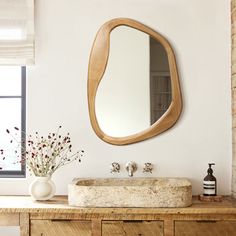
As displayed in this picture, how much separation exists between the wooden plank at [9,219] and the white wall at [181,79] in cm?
53

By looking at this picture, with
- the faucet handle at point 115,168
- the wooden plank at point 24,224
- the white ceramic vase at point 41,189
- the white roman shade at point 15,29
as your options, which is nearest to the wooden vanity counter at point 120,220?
the wooden plank at point 24,224

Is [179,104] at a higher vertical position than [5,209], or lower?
higher

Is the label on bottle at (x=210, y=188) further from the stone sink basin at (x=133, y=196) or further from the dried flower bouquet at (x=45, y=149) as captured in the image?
the dried flower bouquet at (x=45, y=149)

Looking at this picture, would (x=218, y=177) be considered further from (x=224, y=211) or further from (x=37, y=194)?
(x=37, y=194)

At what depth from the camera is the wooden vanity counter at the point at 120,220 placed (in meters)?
2.95

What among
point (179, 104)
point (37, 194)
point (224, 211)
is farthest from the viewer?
point (179, 104)

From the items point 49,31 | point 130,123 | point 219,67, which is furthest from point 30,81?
point 219,67

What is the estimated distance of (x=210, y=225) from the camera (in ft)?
9.74

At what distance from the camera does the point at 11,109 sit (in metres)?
3.74

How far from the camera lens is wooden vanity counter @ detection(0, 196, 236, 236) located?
295cm

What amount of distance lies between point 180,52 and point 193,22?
25 cm

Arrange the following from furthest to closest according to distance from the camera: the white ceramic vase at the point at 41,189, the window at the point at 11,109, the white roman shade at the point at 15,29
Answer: the window at the point at 11,109 → the white roman shade at the point at 15,29 → the white ceramic vase at the point at 41,189

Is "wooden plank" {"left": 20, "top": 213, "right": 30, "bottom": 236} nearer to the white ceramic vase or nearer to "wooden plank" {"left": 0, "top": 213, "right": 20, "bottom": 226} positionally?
"wooden plank" {"left": 0, "top": 213, "right": 20, "bottom": 226}

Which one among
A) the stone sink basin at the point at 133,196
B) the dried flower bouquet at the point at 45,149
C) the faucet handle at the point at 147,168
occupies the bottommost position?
the stone sink basin at the point at 133,196
